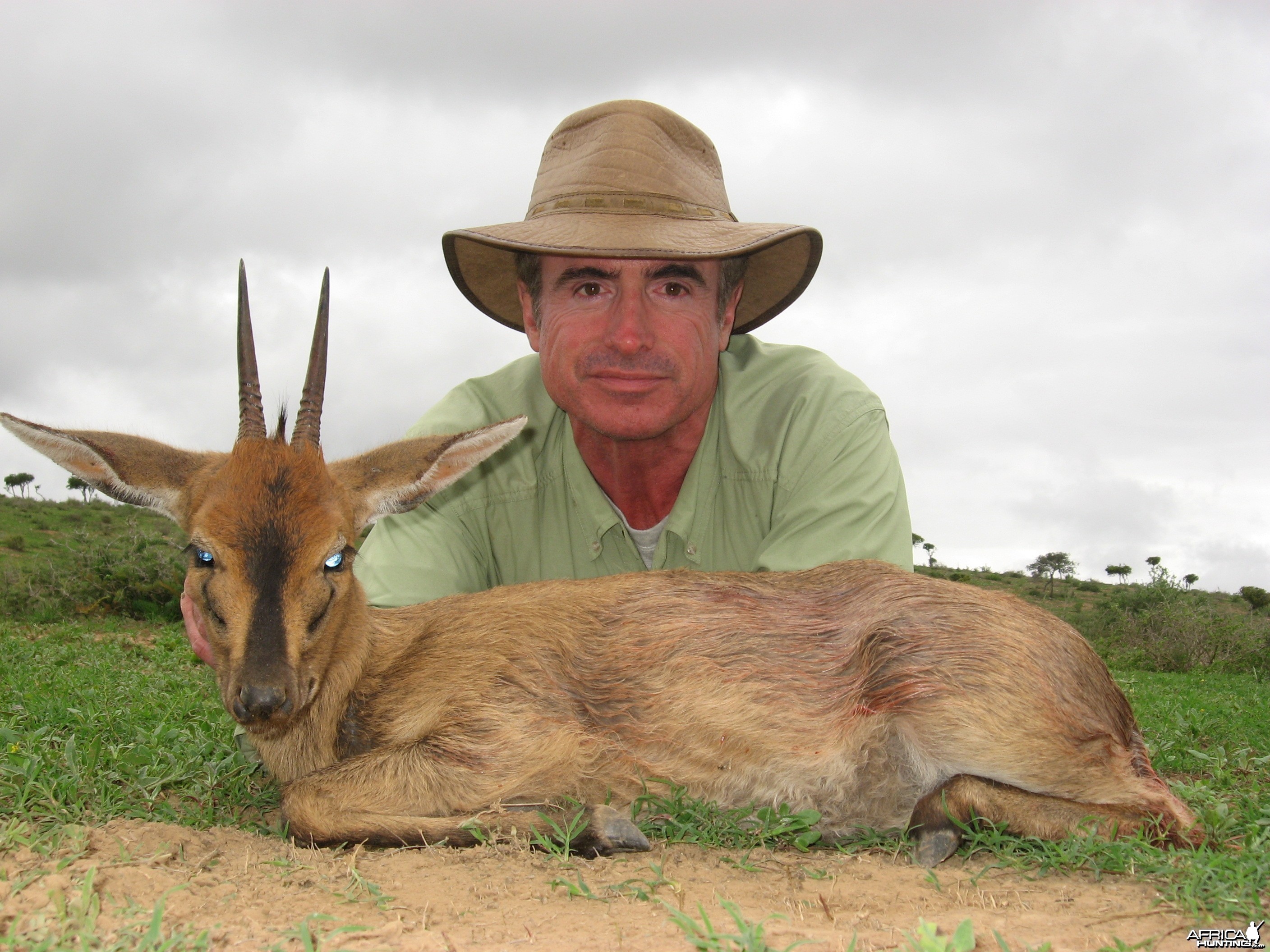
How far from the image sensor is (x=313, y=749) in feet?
12.8

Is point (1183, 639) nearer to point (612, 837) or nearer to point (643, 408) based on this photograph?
point (643, 408)

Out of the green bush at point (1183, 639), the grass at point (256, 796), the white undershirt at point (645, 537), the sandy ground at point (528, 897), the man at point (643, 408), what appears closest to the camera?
the sandy ground at point (528, 897)

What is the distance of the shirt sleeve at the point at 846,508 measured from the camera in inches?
192

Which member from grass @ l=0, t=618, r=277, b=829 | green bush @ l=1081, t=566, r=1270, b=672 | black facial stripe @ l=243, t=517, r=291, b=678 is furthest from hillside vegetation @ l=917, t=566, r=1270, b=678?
black facial stripe @ l=243, t=517, r=291, b=678

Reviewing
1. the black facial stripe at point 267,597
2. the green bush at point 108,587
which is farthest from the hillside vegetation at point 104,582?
the black facial stripe at point 267,597

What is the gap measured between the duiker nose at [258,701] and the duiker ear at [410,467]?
0.90 metres

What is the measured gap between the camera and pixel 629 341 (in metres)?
5.05

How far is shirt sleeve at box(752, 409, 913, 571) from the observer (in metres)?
4.88

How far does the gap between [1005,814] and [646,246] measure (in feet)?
8.99

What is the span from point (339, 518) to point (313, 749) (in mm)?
879

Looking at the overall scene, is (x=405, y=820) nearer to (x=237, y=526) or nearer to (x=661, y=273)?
(x=237, y=526)

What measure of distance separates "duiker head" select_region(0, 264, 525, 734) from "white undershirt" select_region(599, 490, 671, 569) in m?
1.56

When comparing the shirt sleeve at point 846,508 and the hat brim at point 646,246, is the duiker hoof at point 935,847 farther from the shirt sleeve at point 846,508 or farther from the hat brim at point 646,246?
the hat brim at point 646,246

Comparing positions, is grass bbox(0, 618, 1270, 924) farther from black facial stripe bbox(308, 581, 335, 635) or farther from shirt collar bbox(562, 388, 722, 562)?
shirt collar bbox(562, 388, 722, 562)
